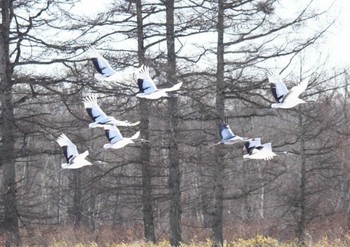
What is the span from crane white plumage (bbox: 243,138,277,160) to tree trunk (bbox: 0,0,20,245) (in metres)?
9.46

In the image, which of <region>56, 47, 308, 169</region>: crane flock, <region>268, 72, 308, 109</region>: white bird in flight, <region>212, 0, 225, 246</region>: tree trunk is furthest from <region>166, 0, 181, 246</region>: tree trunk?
<region>268, 72, 308, 109</region>: white bird in flight

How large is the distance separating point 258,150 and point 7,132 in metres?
10.1

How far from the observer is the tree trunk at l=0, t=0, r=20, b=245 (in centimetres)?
1503

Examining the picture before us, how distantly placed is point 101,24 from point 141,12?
39.9 inches

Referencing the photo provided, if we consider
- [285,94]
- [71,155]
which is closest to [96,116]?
[71,155]

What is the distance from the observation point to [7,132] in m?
15.3

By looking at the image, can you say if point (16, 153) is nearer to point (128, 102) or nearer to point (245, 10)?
point (128, 102)

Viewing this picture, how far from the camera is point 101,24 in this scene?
1612 cm

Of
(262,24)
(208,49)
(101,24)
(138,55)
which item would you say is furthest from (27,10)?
(262,24)

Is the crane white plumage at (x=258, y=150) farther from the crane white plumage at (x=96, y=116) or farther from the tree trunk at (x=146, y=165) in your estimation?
the tree trunk at (x=146, y=165)

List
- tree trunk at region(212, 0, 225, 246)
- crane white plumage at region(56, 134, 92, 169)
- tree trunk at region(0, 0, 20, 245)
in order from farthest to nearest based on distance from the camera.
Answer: tree trunk at region(0, 0, 20, 245) → tree trunk at region(212, 0, 225, 246) → crane white plumage at region(56, 134, 92, 169)

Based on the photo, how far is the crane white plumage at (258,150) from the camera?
6.24 meters

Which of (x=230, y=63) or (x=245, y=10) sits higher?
(x=245, y=10)

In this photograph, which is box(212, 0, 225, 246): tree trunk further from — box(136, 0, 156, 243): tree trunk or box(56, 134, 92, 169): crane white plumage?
box(56, 134, 92, 169): crane white plumage
